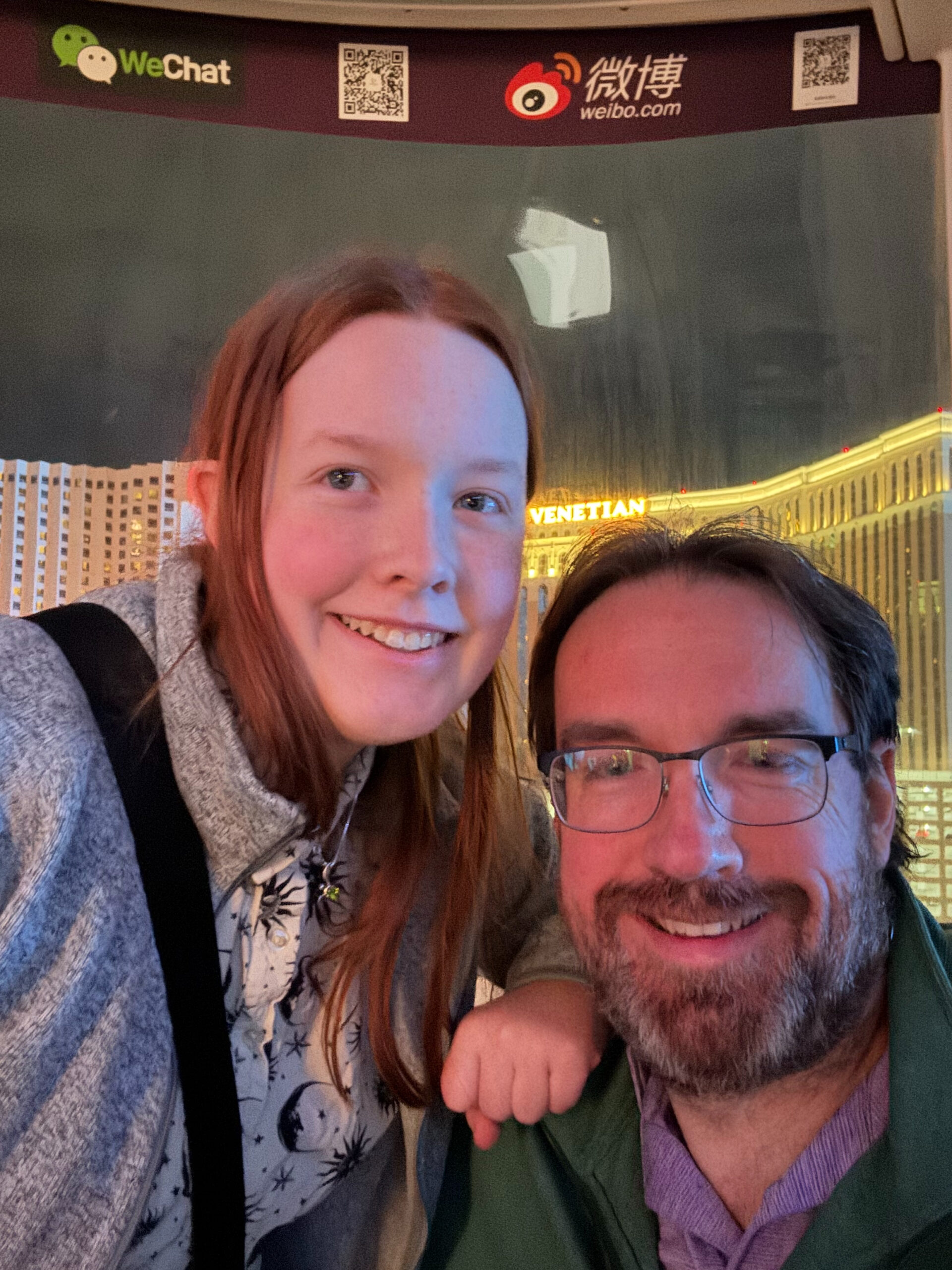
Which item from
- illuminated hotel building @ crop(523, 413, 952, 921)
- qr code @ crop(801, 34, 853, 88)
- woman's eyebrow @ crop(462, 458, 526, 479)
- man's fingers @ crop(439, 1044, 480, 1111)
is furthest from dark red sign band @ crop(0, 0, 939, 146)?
man's fingers @ crop(439, 1044, 480, 1111)

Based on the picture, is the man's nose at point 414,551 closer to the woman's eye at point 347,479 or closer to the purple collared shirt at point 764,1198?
the woman's eye at point 347,479

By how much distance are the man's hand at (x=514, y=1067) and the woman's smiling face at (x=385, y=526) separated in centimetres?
32

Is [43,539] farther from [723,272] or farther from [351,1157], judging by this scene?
[723,272]

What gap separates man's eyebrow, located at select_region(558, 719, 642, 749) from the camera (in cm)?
104

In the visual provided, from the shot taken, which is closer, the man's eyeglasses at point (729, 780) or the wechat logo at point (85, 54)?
the man's eyeglasses at point (729, 780)

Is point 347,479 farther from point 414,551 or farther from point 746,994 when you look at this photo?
point 746,994

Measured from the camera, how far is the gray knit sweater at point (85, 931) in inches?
30.3

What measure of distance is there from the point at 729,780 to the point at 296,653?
0.44 meters

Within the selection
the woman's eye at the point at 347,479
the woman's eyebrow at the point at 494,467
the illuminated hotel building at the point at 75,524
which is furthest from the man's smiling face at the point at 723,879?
the illuminated hotel building at the point at 75,524

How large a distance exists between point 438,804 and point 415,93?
136cm

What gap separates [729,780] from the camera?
100 centimetres

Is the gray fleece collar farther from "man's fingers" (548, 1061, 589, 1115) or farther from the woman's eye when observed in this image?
"man's fingers" (548, 1061, 589, 1115)

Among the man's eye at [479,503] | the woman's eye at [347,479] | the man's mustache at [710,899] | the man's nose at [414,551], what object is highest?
the woman's eye at [347,479]

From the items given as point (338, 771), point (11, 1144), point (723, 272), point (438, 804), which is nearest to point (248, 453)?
point (338, 771)
